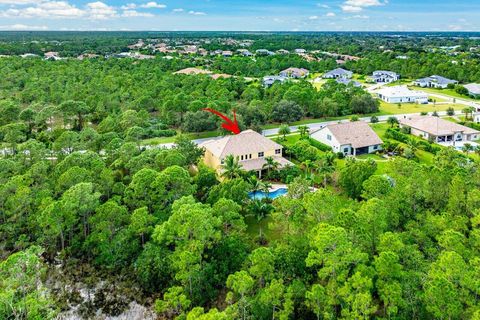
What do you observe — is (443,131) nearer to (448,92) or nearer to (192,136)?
(192,136)

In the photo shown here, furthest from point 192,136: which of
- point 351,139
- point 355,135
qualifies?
point 355,135

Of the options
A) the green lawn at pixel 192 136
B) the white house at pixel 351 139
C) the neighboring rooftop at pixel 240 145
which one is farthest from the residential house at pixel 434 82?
the neighboring rooftop at pixel 240 145

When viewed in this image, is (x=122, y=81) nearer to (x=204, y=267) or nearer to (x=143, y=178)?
(x=143, y=178)

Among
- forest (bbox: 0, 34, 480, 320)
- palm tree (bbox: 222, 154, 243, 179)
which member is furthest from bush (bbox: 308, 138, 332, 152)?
palm tree (bbox: 222, 154, 243, 179)

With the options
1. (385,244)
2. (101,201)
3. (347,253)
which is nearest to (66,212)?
(101,201)

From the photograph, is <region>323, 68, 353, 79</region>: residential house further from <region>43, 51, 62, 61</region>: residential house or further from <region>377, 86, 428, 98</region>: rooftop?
<region>43, 51, 62, 61</region>: residential house

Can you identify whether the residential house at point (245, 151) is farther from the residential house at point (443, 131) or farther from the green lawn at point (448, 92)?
the green lawn at point (448, 92)
